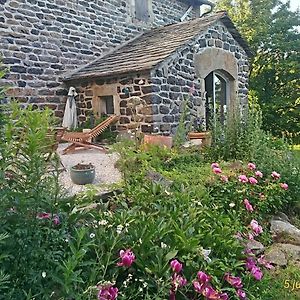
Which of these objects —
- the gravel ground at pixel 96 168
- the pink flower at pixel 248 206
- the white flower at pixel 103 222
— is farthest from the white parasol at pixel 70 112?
the white flower at pixel 103 222

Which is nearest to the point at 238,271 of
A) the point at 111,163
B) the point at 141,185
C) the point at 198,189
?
the point at 198,189

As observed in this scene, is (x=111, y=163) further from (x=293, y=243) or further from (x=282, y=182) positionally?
(x=293, y=243)

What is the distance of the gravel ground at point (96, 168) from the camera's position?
4512 millimetres

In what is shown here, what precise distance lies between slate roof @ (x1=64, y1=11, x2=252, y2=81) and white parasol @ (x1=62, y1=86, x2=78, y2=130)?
1.36 feet

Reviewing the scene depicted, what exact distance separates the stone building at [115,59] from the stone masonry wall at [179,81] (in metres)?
0.02

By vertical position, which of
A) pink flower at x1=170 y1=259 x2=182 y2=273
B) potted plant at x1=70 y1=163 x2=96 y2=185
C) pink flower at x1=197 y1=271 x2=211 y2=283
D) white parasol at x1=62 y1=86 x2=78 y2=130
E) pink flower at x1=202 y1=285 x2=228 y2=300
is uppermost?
white parasol at x1=62 y1=86 x2=78 y2=130

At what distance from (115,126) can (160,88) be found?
1588 mm

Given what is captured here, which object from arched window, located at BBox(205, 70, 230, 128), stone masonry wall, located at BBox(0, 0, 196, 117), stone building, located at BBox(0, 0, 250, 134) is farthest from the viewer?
arched window, located at BBox(205, 70, 230, 128)

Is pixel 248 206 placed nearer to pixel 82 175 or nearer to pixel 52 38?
pixel 82 175

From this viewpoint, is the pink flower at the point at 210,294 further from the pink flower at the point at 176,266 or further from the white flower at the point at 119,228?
the white flower at the point at 119,228

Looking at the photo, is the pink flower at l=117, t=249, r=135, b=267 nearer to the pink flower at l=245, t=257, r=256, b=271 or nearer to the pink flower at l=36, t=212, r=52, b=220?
the pink flower at l=36, t=212, r=52, b=220

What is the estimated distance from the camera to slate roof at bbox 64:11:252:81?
8.49 meters

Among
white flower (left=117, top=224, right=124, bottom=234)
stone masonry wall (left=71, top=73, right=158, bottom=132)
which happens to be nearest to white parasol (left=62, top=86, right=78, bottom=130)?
stone masonry wall (left=71, top=73, right=158, bottom=132)

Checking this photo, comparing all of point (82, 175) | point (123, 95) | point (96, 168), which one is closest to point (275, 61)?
point (123, 95)
